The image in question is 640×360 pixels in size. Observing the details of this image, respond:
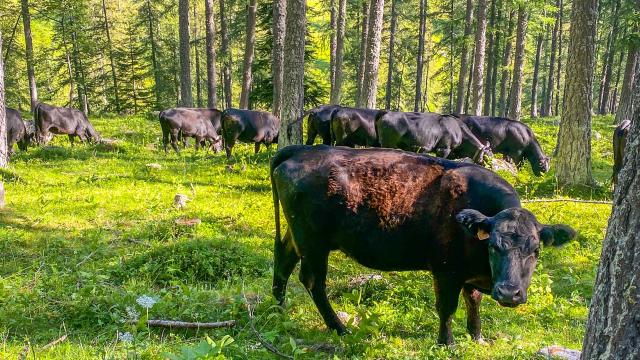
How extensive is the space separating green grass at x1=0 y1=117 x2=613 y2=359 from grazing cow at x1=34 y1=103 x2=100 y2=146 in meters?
8.36

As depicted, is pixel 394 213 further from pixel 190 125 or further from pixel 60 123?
pixel 60 123

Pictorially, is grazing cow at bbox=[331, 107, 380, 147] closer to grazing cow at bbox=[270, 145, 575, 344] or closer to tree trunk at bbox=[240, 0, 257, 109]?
grazing cow at bbox=[270, 145, 575, 344]

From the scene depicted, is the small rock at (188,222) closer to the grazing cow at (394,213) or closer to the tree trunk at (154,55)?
the grazing cow at (394,213)

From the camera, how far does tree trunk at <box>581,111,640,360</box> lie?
2.65 meters

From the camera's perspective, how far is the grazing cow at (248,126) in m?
18.8

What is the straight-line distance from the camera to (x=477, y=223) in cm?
456

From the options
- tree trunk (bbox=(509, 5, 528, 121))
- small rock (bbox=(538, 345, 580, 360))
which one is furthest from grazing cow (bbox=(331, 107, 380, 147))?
small rock (bbox=(538, 345, 580, 360))

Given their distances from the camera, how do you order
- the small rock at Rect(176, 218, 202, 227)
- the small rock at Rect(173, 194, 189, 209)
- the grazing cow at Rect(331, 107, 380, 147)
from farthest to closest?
1. the grazing cow at Rect(331, 107, 380, 147)
2. the small rock at Rect(173, 194, 189, 209)
3. the small rock at Rect(176, 218, 202, 227)

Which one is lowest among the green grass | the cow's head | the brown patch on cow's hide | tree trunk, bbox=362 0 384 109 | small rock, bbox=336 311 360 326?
small rock, bbox=336 311 360 326

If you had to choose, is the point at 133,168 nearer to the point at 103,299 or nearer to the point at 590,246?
the point at 103,299

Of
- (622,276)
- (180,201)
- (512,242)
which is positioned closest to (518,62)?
(180,201)

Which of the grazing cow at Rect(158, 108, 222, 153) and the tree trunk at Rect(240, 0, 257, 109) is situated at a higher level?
the tree trunk at Rect(240, 0, 257, 109)

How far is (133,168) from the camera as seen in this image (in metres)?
14.5

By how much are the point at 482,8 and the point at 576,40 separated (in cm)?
1149
